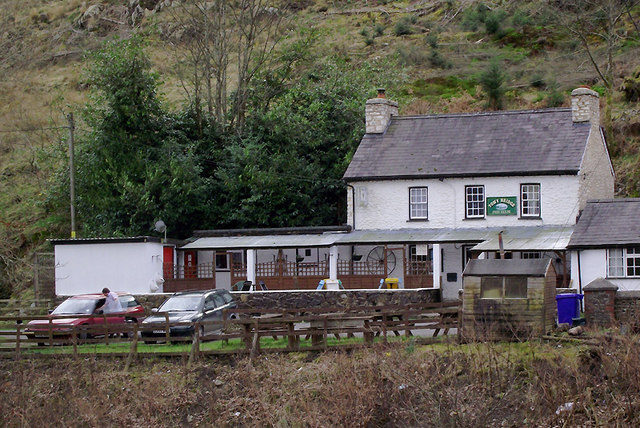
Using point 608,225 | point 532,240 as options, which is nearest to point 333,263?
point 532,240

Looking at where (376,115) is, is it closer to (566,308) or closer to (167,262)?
(167,262)

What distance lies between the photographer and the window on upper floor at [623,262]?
3009 cm

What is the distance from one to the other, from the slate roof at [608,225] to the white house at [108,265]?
52.4 ft

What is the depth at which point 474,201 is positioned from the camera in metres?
35.7

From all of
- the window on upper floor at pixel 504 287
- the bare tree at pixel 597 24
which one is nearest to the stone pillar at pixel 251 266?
the window on upper floor at pixel 504 287

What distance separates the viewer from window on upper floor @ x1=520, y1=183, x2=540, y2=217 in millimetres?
34875

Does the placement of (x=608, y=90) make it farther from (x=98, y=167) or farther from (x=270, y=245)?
(x=98, y=167)

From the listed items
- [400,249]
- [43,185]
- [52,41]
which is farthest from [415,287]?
[52,41]

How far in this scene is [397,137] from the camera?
38500 millimetres

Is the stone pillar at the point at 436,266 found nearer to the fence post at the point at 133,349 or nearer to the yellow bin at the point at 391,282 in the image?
the yellow bin at the point at 391,282

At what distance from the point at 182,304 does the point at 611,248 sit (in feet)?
46.7

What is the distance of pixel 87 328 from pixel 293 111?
20283mm

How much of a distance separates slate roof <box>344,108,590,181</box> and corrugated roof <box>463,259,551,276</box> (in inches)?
451

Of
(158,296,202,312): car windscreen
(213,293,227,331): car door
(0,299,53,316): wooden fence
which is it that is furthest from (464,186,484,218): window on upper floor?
(0,299,53,316): wooden fence
